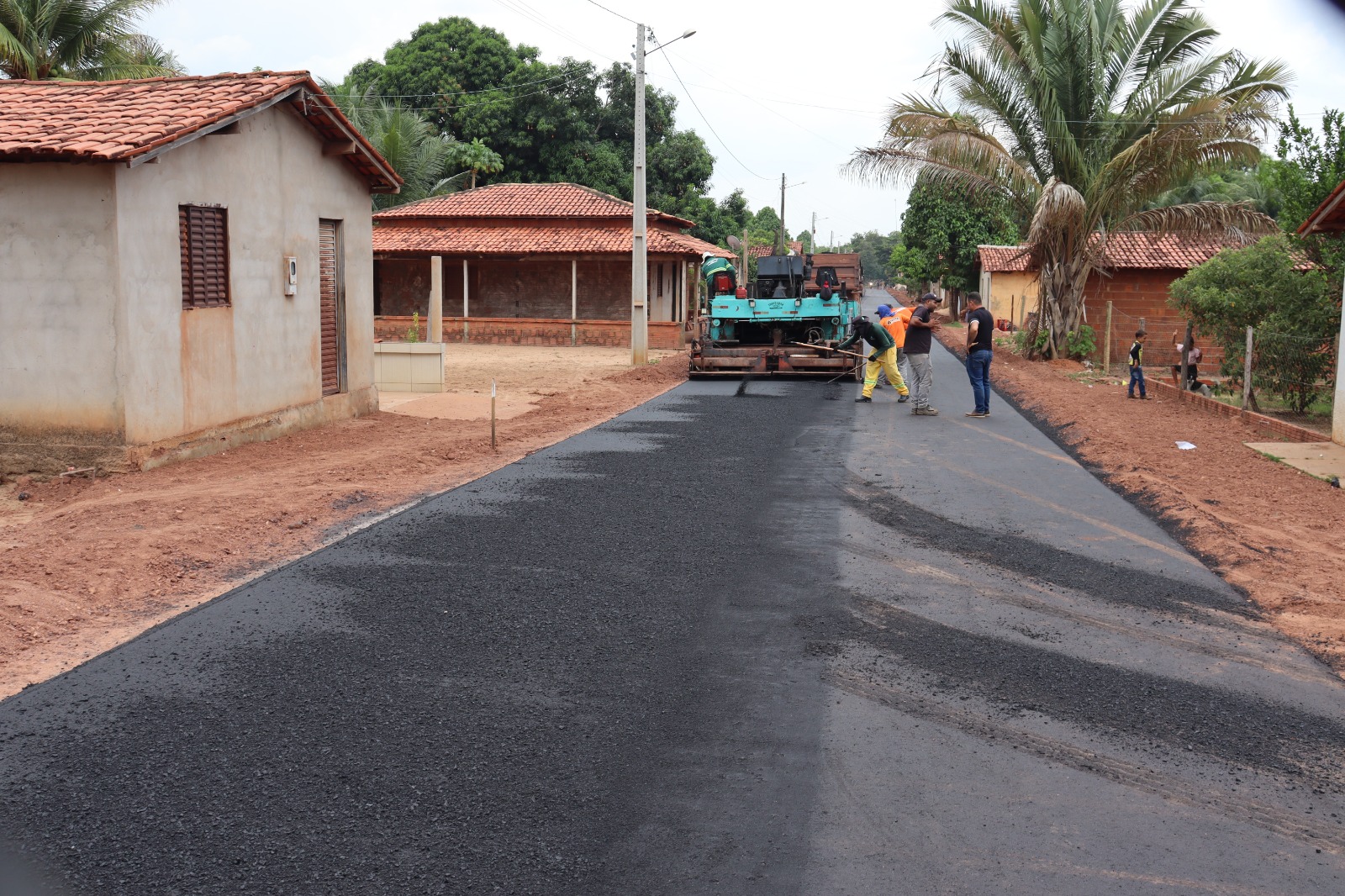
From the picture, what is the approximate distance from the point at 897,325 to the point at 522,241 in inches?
740

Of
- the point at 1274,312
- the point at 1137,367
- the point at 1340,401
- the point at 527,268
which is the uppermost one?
the point at 527,268

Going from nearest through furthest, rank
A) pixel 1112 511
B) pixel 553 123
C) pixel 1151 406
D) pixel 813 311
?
pixel 1112 511
pixel 1151 406
pixel 813 311
pixel 553 123

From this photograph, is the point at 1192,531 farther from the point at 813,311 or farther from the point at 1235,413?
the point at 813,311

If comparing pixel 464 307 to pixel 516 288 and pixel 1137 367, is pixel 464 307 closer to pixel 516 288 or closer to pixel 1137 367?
pixel 516 288

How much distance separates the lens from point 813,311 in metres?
23.9

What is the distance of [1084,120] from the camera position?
82.3ft

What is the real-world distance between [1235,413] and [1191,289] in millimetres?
3407

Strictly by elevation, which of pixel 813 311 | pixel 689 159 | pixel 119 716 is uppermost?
pixel 689 159

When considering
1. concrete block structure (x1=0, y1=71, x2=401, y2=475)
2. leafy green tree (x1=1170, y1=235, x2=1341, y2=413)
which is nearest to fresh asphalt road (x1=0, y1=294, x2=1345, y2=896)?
concrete block structure (x1=0, y1=71, x2=401, y2=475)

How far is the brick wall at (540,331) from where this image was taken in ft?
115

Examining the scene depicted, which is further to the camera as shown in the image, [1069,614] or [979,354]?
[979,354]

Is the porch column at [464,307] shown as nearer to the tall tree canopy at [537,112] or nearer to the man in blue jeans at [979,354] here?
the tall tree canopy at [537,112]

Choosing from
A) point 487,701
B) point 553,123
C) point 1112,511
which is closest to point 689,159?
point 553,123

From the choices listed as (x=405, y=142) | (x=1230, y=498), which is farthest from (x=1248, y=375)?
(x=405, y=142)
